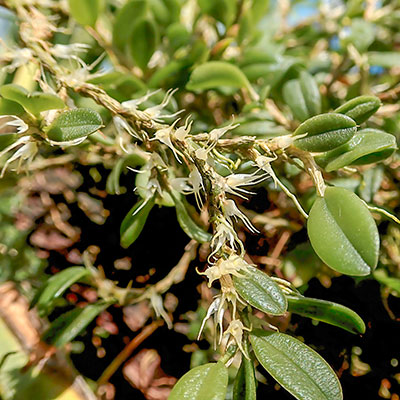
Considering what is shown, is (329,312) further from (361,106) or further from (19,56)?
(19,56)

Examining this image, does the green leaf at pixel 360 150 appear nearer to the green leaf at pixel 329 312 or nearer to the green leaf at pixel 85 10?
the green leaf at pixel 329 312

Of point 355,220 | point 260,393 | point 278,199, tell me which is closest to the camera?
point 355,220

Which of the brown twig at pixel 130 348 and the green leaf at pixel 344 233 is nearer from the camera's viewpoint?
the green leaf at pixel 344 233

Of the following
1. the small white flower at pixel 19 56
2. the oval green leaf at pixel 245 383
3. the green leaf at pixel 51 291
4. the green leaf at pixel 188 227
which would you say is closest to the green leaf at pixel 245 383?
the oval green leaf at pixel 245 383

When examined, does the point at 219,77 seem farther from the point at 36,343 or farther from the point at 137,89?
the point at 36,343

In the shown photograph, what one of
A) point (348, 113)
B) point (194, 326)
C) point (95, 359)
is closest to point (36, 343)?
point (95, 359)

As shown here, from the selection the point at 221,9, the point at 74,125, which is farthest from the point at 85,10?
the point at 74,125
